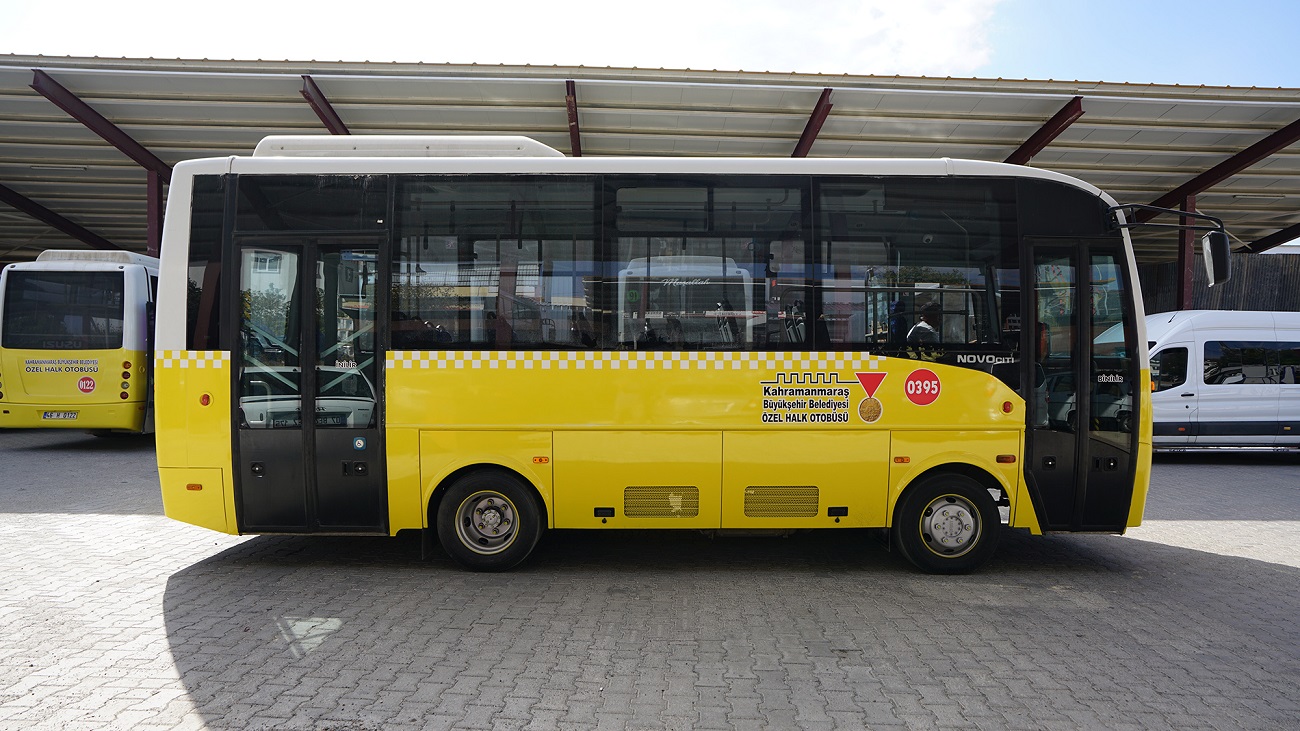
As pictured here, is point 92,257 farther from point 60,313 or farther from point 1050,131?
point 1050,131

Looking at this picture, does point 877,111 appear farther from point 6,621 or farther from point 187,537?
point 6,621

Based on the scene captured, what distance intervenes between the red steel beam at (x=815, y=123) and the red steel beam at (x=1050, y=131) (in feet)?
13.9

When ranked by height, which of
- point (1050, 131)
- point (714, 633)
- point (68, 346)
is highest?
point (1050, 131)

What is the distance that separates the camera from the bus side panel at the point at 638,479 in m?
5.80

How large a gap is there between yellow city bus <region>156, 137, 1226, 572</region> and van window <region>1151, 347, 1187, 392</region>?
28.2ft

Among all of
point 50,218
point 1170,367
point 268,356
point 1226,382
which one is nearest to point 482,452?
point 268,356

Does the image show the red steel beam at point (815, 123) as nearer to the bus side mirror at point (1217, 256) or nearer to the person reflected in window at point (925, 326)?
the bus side mirror at point (1217, 256)

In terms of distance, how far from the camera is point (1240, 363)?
42.7ft

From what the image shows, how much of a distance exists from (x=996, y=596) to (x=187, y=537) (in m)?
6.99

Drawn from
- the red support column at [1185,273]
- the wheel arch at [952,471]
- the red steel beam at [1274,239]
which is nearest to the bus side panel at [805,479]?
the wheel arch at [952,471]

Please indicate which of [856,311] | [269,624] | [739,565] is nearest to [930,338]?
[856,311]

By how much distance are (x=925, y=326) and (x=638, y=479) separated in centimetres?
251

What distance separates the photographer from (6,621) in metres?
4.80

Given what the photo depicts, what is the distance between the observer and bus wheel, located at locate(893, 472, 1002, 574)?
234 inches
